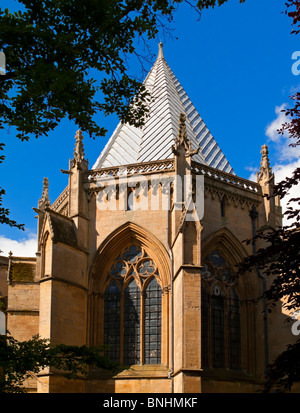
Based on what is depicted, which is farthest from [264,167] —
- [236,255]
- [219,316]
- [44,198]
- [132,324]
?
[44,198]

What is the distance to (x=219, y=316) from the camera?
21.6m

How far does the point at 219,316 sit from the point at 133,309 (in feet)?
9.44

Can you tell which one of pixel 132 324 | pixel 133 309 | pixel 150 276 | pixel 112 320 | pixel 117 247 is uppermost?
pixel 117 247

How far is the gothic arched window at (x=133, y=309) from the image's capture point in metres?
20.8

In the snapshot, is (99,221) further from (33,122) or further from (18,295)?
(33,122)

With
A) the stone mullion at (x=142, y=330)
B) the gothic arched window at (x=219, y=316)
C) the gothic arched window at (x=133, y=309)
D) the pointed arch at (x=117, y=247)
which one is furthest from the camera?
the pointed arch at (x=117, y=247)

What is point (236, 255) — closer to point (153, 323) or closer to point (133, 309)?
point (153, 323)

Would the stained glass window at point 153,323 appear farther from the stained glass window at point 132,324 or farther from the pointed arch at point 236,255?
the pointed arch at point 236,255

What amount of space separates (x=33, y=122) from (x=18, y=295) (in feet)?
48.3

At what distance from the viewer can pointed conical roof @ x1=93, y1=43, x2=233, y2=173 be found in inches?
957

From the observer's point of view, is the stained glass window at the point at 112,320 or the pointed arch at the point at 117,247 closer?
the stained glass window at the point at 112,320

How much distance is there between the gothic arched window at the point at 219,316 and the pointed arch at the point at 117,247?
1.88 metres

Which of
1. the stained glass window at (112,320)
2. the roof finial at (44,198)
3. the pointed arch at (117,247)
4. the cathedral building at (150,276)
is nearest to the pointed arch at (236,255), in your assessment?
the cathedral building at (150,276)

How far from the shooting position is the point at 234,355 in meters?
21.5
